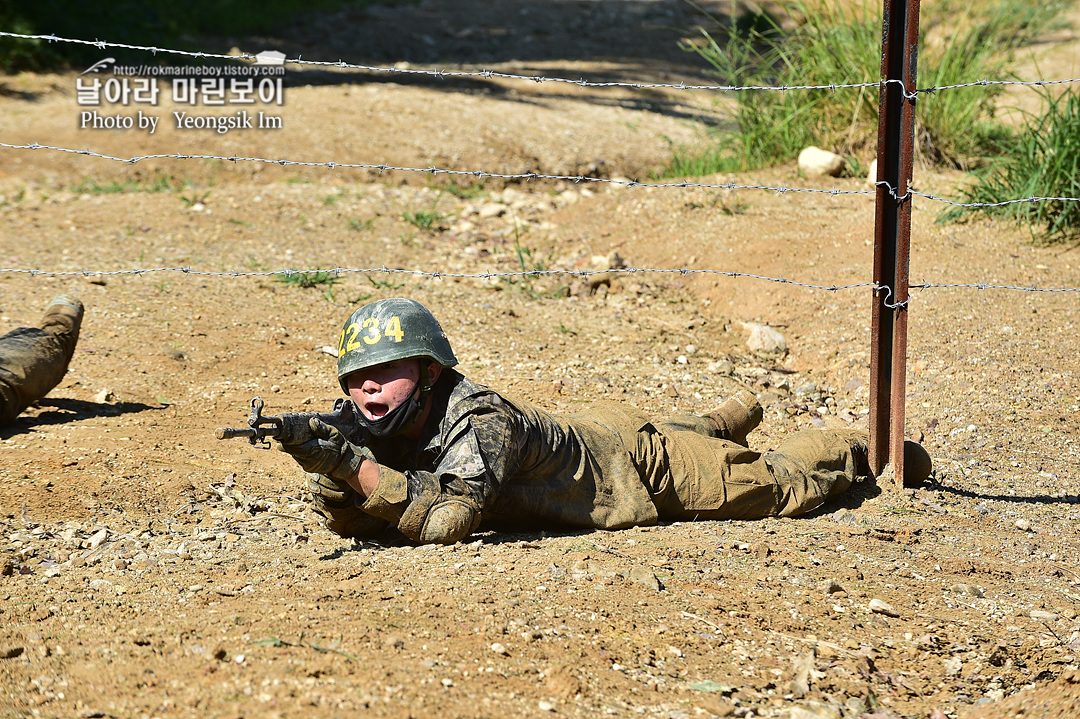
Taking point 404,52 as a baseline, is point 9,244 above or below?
below

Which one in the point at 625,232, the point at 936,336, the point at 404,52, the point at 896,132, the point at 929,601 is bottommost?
the point at 929,601

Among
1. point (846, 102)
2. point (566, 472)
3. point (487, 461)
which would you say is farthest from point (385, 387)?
point (846, 102)

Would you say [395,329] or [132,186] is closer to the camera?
[395,329]

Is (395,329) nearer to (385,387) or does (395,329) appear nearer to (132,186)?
(385,387)

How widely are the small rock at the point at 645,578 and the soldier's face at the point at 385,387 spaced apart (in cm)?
85

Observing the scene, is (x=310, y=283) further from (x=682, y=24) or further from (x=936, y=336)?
(x=682, y=24)

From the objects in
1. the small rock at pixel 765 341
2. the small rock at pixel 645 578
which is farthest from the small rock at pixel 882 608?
the small rock at pixel 765 341

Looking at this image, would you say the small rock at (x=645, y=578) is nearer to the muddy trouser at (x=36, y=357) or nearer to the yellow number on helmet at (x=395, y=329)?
the yellow number on helmet at (x=395, y=329)

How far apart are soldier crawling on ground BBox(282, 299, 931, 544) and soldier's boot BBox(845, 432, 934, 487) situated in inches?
8.2

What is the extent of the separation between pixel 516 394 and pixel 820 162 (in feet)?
11.5

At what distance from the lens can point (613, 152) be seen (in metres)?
9.27

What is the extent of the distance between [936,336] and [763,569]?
2.80 metres

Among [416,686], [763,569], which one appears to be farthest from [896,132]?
[416,686]

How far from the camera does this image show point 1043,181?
21.1 ft
